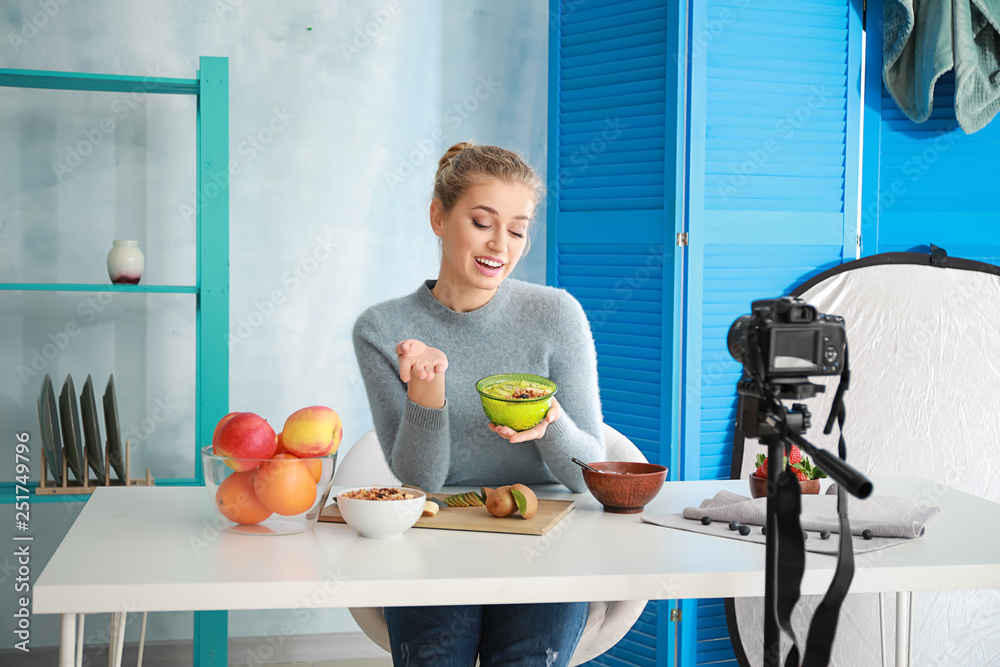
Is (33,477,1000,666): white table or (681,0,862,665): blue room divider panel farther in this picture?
(681,0,862,665): blue room divider panel

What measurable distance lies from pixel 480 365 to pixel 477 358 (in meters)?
0.02

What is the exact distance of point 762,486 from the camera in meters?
1.32

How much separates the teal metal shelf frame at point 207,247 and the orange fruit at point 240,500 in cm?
113

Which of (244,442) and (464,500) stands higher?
(244,442)

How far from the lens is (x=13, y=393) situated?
250 cm

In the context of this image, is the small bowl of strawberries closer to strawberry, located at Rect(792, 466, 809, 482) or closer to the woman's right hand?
strawberry, located at Rect(792, 466, 809, 482)

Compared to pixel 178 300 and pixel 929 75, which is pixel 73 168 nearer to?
pixel 178 300

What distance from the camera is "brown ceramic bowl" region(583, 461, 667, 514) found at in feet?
4.21

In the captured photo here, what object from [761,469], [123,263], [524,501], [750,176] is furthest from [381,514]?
[750,176]

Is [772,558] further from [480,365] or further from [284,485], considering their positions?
[480,365]

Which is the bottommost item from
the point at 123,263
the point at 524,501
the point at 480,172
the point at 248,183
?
the point at 524,501

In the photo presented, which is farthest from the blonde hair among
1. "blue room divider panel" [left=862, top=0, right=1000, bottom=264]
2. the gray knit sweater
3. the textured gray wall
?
"blue room divider panel" [left=862, top=0, right=1000, bottom=264]

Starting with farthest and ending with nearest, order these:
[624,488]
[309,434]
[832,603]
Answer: [624,488] → [309,434] → [832,603]

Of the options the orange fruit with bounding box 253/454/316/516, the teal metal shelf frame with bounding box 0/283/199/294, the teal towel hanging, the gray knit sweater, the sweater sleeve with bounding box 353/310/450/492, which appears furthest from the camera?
the teal towel hanging
